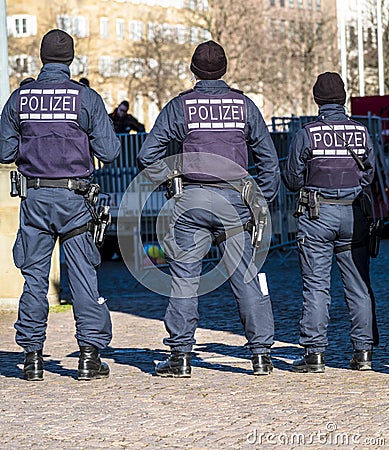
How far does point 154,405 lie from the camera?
Result: 718 centimetres

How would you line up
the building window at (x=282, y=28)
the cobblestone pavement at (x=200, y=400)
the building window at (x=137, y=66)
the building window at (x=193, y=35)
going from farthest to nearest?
the building window at (x=282, y=28) → the building window at (x=137, y=66) → the building window at (x=193, y=35) → the cobblestone pavement at (x=200, y=400)

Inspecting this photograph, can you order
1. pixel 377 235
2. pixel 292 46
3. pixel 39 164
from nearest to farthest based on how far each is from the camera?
pixel 39 164 → pixel 377 235 → pixel 292 46

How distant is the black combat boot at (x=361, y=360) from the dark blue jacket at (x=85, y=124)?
2.03 m

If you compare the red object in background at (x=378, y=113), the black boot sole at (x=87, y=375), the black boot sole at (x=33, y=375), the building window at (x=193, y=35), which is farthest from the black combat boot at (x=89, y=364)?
the building window at (x=193, y=35)

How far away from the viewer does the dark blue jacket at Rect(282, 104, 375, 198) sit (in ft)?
27.3

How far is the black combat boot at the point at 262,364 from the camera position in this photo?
8156 mm

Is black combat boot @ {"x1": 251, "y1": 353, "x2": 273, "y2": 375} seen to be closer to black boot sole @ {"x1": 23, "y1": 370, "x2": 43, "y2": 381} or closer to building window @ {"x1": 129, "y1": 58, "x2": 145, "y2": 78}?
black boot sole @ {"x1": 23, "y1": 370, "x2": 43, "y2": 381}

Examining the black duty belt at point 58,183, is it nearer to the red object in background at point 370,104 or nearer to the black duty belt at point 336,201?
the black duty belt at point 336,201

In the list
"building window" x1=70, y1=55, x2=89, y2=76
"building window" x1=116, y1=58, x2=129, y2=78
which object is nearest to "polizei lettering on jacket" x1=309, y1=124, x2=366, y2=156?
"building window" x1=70, y1=55, x2=89, y2=76

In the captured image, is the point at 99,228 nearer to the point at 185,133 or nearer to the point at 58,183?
the point at 58,183

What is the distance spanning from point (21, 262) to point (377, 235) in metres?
2.36

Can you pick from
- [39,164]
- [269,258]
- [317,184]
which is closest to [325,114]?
[317,184]

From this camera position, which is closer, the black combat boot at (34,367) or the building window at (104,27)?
the black combat boot at (34,367)

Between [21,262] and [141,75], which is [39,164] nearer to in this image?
[21,262]
